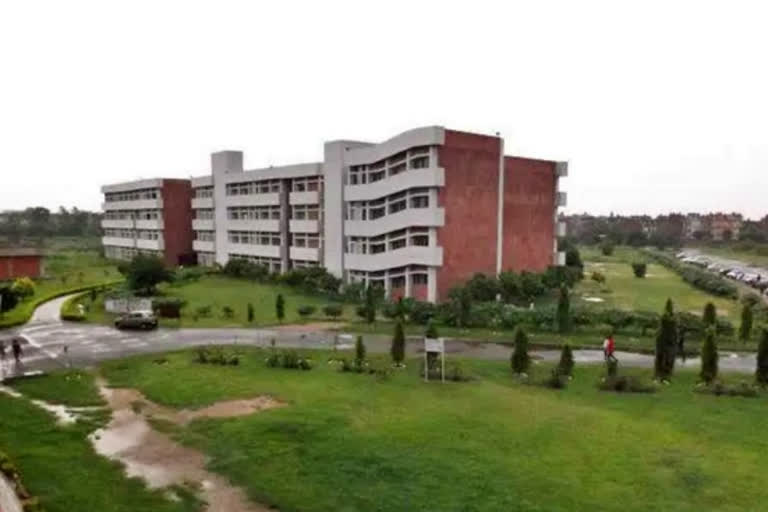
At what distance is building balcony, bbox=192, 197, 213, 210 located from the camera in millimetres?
73938

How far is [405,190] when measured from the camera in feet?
150

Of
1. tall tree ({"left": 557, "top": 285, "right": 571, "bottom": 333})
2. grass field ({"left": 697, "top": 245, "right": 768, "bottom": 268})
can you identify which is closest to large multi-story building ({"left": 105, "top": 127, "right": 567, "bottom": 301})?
tall tree ({"left": 557, "top": 285, "right": 571, "bottom": 333})

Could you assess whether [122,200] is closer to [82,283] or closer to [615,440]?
[82,283]

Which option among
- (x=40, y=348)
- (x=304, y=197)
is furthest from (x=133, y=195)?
(x=40, y=348)

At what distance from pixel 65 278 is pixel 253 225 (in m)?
18.0

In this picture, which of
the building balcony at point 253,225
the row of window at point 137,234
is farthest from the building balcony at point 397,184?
the row of window at point 137,234

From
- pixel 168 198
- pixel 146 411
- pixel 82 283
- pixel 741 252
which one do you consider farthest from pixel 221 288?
pixel 741 252

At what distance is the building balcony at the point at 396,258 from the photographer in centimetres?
4334

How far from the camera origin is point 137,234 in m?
85.7

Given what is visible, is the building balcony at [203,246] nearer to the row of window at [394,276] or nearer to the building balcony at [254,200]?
the building balcony at [254,200]

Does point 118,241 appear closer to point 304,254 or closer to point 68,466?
point 304,254

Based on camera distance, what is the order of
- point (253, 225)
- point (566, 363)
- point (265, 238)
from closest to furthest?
point (566, 363), point (265, 238), point (253, 225)

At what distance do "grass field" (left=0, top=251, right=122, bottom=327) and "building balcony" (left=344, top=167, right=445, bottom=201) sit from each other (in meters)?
23.9

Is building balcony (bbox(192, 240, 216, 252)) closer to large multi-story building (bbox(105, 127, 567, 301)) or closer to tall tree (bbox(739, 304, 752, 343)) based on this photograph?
large multi-story building (bbox(105, 127, 567, 301))
